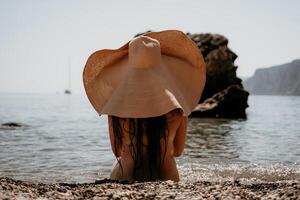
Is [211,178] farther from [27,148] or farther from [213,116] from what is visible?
[213,116]

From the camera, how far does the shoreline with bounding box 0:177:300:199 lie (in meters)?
2.51

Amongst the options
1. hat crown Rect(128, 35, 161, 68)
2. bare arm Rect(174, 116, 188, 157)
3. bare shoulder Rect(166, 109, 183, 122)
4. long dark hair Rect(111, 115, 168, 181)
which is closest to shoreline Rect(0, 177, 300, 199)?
long dark hair Rect(111, 115, 168, 181)

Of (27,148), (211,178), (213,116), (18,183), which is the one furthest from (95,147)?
(213,116)

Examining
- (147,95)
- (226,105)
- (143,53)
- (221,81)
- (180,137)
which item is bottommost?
(226,105)

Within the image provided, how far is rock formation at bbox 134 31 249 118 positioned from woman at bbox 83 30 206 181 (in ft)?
79.8

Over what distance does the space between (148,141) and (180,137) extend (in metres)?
0.47

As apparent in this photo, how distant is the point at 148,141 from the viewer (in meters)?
3.64

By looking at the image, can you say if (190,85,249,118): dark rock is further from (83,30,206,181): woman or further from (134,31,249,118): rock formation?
(83,30,206,181): woman

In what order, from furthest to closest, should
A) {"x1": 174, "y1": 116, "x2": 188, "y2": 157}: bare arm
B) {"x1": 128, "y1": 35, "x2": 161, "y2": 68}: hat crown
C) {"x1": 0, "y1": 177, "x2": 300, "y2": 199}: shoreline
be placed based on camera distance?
{"x1": 174, "y1": 116, "x2": 188, "y2": 157}: bare arm, {"x1": 128, "y1": 35, "x2": 161, "y2": 68}: hat crown, {"x1": 0, "y1": 177, "x2": 300, "y2": 199}: shoreline

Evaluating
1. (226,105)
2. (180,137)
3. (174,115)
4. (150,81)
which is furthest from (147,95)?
(226,105)

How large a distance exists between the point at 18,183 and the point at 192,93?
1840mm

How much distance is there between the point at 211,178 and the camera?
680 centimetres

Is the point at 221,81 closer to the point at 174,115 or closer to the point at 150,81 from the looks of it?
the point at 174,115

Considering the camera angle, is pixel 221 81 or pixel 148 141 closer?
pixel 148 141
